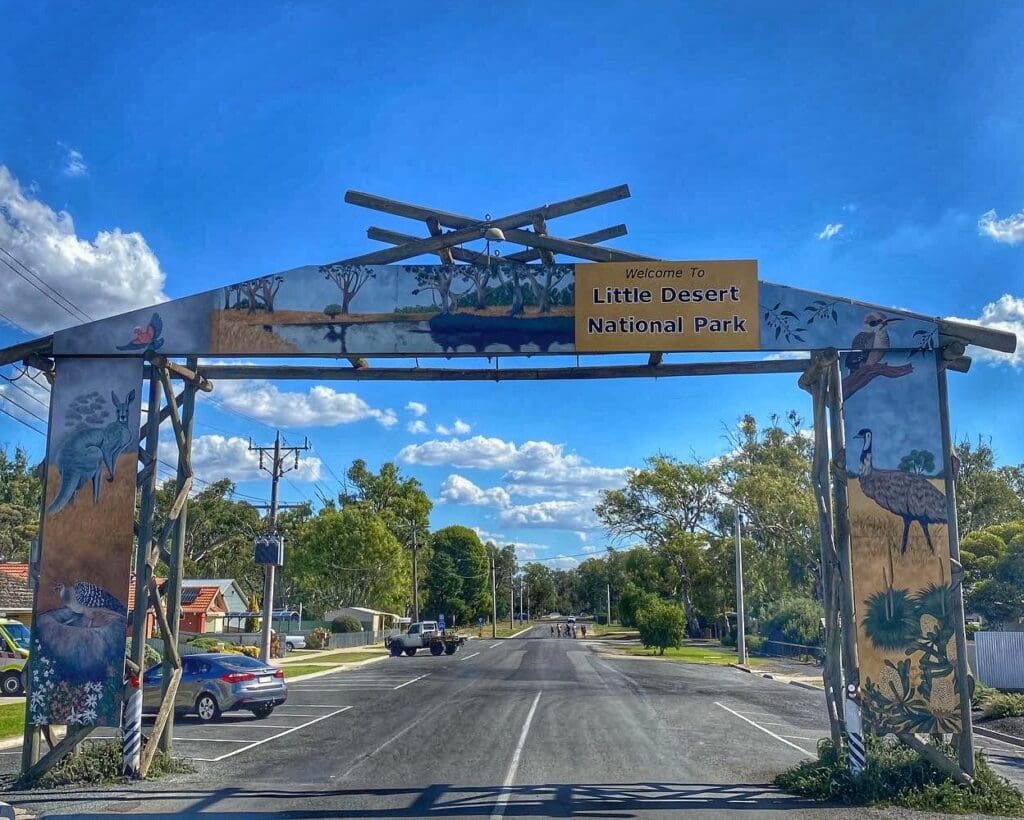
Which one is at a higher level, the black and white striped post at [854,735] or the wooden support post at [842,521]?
the wooden support post at [842,521]

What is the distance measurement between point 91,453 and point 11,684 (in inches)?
725

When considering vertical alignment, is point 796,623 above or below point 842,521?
below

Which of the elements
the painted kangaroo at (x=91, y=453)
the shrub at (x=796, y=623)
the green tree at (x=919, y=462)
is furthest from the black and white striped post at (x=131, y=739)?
the shrub at (x=796, y=623)

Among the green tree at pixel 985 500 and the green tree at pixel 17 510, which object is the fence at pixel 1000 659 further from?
the green tree at pixel 17 510

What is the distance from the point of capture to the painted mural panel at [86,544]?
37.3 feet

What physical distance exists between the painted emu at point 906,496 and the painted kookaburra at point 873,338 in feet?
4.47

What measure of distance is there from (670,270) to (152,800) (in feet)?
28.9

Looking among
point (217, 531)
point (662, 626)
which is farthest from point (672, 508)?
point (217, 531)

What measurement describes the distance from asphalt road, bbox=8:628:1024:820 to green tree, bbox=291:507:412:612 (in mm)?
38675

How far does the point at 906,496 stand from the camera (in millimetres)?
11305

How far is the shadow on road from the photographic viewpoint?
9.70 m

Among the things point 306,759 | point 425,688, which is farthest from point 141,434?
point 425,688

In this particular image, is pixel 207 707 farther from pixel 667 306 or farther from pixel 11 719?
pixel 667 306

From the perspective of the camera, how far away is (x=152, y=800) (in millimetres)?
10234
